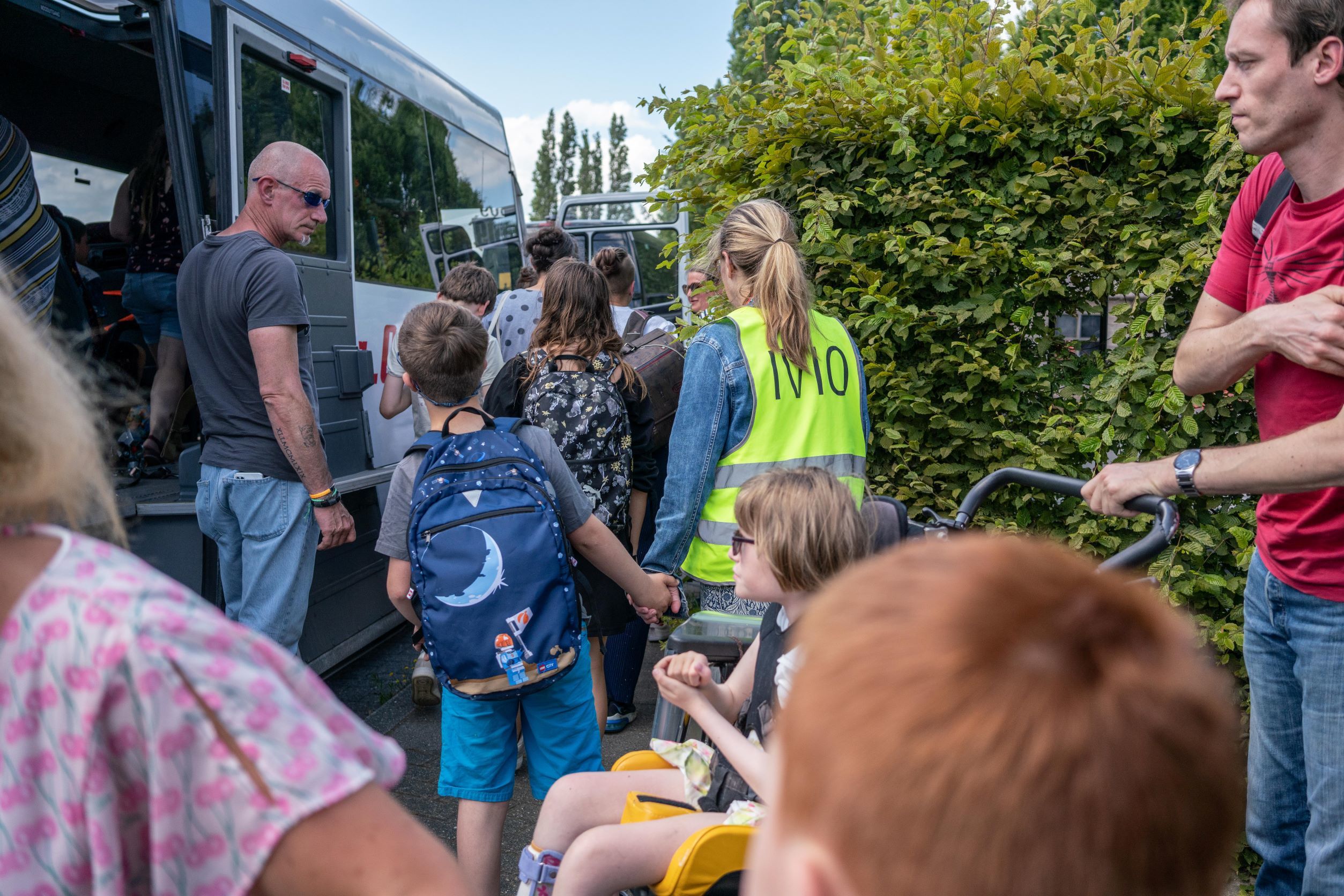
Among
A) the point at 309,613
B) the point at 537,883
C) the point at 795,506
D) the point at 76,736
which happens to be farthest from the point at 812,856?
the point at 309,613

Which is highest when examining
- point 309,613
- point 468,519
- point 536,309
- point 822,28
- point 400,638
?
point 822,28

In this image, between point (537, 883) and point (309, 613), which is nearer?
point (537, 883)

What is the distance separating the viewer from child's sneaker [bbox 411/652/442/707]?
4562mm

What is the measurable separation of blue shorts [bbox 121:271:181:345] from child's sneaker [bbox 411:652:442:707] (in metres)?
2.32

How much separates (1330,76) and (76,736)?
2232mm

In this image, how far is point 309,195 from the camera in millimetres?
3646

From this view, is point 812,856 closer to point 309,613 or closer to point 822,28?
point 822,28

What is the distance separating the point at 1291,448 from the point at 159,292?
214 inches

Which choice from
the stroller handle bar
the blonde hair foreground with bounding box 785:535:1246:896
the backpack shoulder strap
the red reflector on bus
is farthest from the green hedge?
the blonde hair foreground with bounding box 785:535:1246:896

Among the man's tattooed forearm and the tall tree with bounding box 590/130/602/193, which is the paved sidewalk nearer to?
the man's tattooed forearm

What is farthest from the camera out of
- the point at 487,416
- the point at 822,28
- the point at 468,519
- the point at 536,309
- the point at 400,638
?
the point at 400,638

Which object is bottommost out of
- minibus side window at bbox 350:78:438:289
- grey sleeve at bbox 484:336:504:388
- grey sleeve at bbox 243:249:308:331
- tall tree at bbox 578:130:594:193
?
grey sleeve at bbox 484:336:504:388

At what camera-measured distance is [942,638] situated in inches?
24.6

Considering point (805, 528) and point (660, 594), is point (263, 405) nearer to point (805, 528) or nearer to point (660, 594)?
point (660, 594)
